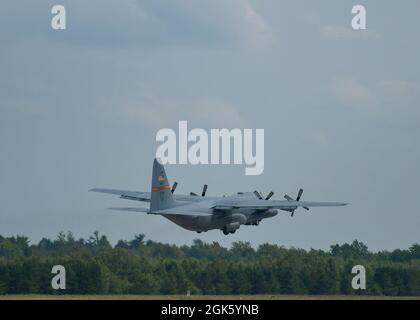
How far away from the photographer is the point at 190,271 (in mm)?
146250

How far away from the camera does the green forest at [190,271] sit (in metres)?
141

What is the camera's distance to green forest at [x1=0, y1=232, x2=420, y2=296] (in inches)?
5536

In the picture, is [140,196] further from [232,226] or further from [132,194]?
[232,226]

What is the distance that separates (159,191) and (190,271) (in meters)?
11.4

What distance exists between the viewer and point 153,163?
138375 mm

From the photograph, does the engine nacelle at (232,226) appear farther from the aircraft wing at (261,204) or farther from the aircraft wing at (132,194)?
the aircraft wing at (132,194)

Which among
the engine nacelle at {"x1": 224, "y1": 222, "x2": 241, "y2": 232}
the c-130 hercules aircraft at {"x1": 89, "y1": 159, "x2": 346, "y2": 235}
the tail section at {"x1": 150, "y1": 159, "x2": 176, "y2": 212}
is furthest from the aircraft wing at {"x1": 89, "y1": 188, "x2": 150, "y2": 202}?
the tail section at {"x1": 150, "y1": 159, "x2": 176, "y2": 212}

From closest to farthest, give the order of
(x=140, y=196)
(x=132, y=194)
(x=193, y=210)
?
(x=193, y=210) → (x=140, y=196) → (x=132, y=194)

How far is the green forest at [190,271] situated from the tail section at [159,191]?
8442 mm

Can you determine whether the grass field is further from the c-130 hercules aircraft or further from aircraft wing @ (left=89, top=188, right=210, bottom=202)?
aircraft wing @ (left=89, top=188, right=210, bottom=202)

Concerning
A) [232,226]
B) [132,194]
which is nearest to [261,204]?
[232,226]

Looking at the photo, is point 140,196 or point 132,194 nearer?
point 140,196
